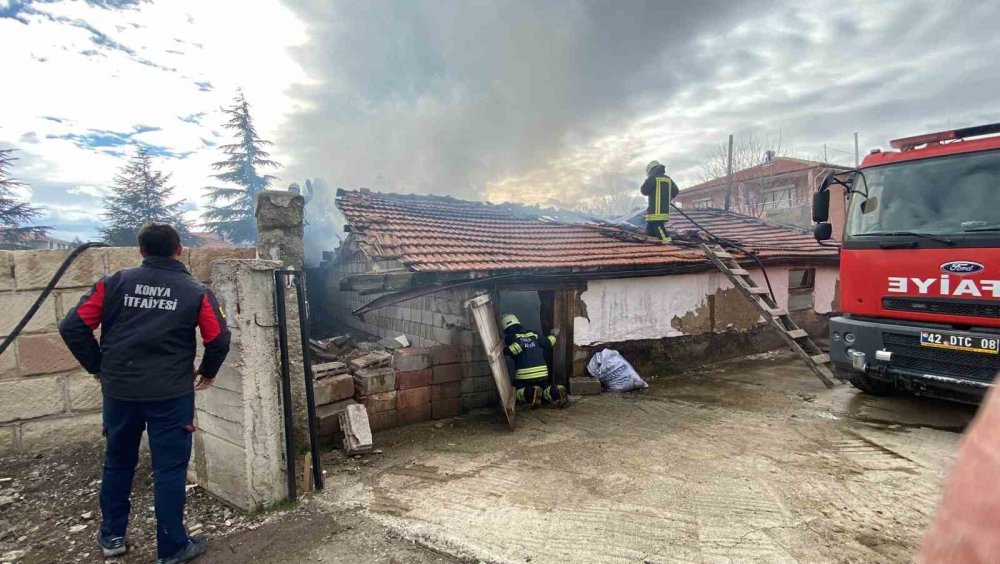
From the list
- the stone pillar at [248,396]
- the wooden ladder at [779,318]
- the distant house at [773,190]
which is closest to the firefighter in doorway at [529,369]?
the stone pillar at [248,396]

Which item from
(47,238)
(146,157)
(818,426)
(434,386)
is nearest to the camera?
(818,426)

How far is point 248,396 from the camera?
3.65m

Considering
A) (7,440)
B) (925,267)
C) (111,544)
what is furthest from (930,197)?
(7,440)

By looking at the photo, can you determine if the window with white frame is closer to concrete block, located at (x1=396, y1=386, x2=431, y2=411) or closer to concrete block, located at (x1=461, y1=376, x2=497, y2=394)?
concrete block, located at (x1=461, y1=376, x2=497, y2=394)

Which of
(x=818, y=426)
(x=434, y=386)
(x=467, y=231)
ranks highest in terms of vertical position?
(x=467, y=231)

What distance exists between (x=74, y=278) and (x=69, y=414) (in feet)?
4.15

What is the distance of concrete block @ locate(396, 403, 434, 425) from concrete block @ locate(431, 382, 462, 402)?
0.15m

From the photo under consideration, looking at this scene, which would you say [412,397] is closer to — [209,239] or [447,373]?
[447,373]

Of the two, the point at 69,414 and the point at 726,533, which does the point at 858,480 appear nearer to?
the point at 726,533

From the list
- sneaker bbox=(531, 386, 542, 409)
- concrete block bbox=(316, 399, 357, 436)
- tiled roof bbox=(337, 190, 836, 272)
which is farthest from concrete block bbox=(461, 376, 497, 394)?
concrete block bbox=(316, 399, 357, 436)

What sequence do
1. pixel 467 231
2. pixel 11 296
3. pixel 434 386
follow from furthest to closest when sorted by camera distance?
pixel 467 231 < pixel 434 386 < pixel 11 296

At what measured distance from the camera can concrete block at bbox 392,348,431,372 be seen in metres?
5.89

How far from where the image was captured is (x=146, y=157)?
92.6 ft

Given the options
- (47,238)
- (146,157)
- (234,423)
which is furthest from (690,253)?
(146,157)
